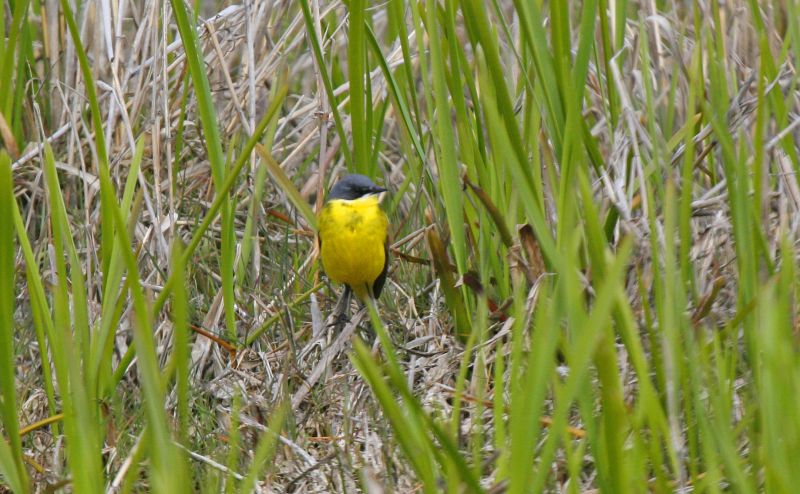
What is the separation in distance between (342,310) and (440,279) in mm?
486

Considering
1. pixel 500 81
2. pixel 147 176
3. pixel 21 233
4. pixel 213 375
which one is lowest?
pixel 213 375

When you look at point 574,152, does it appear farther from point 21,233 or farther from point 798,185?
point 21,233

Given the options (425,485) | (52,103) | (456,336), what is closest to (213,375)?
(456,336)

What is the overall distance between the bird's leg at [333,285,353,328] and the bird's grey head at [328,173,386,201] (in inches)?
10.4

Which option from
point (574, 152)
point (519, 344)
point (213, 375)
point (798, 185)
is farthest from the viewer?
point (213, 375)

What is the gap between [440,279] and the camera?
2539 mm

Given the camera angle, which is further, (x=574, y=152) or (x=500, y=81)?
(x=500, y=81)

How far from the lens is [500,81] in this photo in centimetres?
219

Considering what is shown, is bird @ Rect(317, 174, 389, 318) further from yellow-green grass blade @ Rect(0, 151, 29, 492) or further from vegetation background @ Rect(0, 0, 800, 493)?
yellow-green grass blade @ Rect(0, 151, 29, 492)

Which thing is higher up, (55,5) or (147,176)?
(55,5)

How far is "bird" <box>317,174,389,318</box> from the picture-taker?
9.84 feet

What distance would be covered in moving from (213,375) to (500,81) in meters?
1.16

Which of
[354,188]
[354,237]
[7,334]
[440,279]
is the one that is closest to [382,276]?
[354,237]

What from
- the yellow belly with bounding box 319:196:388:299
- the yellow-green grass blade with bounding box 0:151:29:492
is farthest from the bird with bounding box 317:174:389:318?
the yellow-green grass blade with bounding box 0:151:29:492
